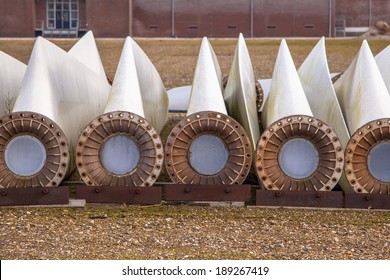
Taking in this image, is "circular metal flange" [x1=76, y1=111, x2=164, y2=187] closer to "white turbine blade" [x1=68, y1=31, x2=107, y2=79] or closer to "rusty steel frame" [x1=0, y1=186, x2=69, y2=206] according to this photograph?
"rusty steel frame" [x1=0, y1=186, x2=69, y2=206]

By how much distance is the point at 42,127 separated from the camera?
48.1ft

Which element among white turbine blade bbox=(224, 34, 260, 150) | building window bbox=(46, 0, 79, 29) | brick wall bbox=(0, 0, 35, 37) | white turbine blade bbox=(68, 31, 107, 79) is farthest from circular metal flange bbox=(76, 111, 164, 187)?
building window bbox=(46, 0, 79, 29)

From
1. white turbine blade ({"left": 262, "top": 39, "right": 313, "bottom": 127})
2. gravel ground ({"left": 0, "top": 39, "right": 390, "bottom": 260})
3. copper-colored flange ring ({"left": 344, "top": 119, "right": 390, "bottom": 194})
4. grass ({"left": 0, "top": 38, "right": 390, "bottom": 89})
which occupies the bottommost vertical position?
gravel ground ({"left": 0, "top": 39, "right": 390, "bottom": 260})

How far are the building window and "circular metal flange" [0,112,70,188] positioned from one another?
37.5 m

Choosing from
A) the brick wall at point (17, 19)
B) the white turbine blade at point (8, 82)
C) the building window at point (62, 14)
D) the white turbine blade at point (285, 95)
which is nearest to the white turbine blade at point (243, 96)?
the white turbine blade at point (285, 95)

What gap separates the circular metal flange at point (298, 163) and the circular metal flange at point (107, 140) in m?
1.51

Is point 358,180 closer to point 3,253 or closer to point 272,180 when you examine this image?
point 272,180

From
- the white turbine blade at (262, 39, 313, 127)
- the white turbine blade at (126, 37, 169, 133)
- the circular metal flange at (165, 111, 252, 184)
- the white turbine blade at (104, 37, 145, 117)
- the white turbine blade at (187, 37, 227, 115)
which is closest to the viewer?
the circular metal flange at (165, 111, 252, 184)

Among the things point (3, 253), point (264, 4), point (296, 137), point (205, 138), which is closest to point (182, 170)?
point (205, 138)

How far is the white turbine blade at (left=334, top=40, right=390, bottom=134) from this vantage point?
50.2 feet

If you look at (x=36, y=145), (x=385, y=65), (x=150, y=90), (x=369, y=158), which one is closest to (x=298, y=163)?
(x=369, y=158)

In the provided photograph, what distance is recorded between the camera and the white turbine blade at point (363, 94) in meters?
15.3

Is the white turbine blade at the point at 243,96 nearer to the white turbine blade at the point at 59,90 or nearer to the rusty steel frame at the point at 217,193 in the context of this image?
the rusty steel frame at the point at 217,193

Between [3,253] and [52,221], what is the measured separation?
5.31ft
